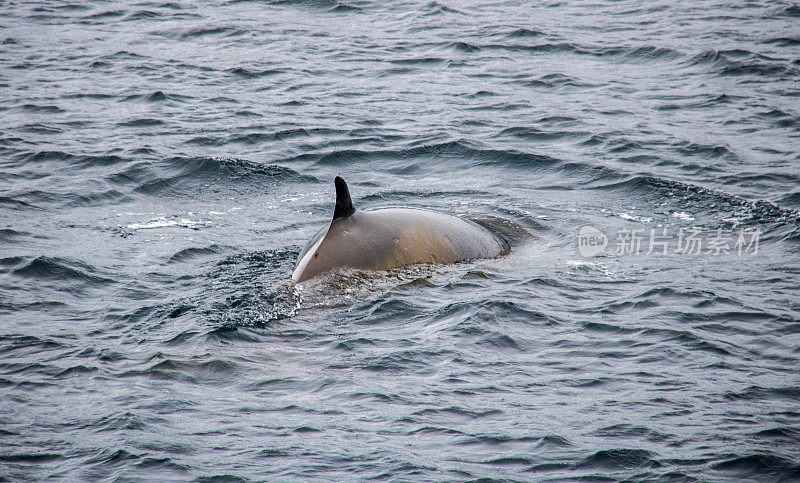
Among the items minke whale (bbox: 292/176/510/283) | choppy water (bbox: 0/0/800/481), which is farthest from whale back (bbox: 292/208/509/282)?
choppy water (bbox: 0/0/800/481)

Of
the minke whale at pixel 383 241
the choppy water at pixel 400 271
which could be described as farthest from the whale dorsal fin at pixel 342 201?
the choppy water at pixel 400 271

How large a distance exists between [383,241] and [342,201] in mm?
620

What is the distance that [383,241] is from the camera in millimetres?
8984

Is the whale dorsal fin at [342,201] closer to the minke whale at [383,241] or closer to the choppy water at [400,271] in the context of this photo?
the minke whale at [383,241]

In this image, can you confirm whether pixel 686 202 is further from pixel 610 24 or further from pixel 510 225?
pixel 610 24

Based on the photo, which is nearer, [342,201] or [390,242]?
[342,201]

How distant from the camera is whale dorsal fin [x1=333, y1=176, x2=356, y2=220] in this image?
8.53 metres

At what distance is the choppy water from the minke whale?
218 millimetres

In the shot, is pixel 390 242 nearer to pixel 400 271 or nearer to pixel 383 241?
pixel 383 241

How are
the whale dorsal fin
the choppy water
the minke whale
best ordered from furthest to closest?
1. the minke whale
2. the whale dorsal fin
3. the choppy water

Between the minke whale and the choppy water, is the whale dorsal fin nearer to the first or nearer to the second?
the minke whale

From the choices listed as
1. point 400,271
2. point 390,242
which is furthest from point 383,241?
point 400,271

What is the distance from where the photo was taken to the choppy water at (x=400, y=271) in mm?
6461

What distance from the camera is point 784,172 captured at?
13.3m
